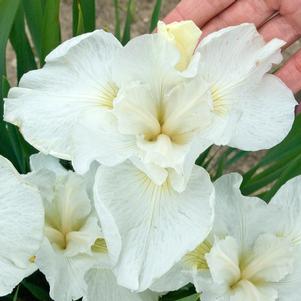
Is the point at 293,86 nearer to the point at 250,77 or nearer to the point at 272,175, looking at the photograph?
the point at 272,175

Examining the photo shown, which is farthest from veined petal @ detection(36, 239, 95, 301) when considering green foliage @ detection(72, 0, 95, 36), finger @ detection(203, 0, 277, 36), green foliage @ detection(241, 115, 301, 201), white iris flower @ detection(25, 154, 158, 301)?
finger @ detection(203, 0, 277, 36)

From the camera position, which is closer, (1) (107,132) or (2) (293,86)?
(1) (107,132)

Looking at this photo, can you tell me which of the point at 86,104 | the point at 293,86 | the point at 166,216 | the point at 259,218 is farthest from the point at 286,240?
the point at 293,86

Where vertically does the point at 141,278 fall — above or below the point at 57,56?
below

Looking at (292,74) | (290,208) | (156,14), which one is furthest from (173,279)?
(156,14)

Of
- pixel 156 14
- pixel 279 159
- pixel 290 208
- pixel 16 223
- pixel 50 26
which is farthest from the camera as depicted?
pixel 156 14

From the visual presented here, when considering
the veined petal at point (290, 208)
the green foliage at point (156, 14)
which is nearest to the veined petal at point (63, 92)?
the veined petal at point (290, 208)

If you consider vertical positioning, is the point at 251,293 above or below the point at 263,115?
below

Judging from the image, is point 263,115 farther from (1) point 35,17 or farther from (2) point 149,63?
(1) point 35,17
